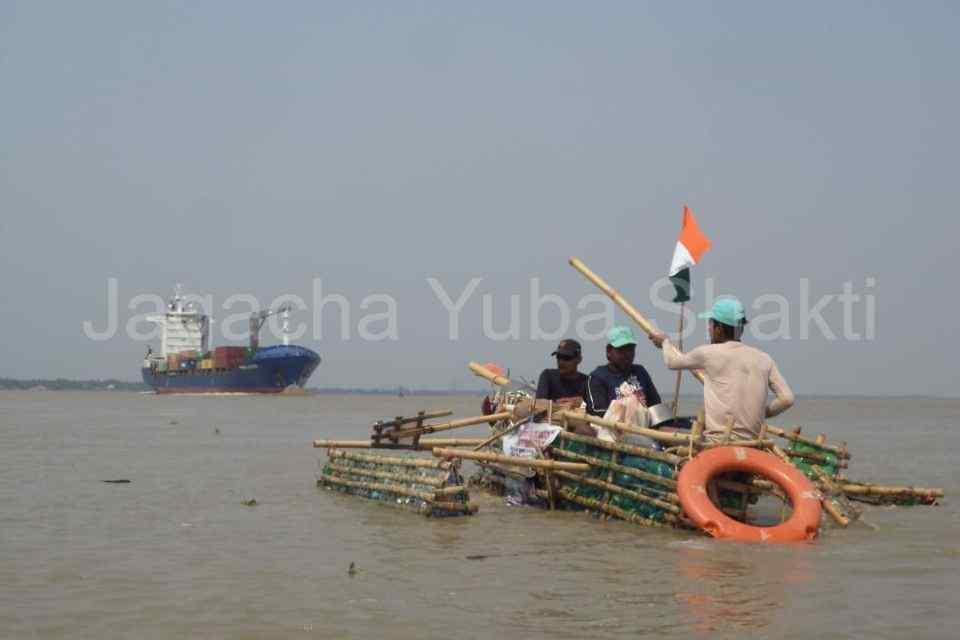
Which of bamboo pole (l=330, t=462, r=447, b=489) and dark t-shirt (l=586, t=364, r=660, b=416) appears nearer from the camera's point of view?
bamboo pole (l=330, t=462, r=447, b=489)

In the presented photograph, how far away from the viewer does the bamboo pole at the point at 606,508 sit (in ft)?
31.9

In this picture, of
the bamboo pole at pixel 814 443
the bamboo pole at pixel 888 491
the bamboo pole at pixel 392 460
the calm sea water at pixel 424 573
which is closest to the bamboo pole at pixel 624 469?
the calm sea water at pixel 424 573

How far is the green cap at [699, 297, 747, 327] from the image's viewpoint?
30.5 feet

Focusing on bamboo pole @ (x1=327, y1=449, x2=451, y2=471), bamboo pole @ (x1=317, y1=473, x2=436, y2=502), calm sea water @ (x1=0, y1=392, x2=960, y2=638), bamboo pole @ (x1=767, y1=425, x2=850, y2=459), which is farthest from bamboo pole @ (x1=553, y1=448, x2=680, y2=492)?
bamboo pole @ (x1=767, y1=425, x2=850, y2=459)

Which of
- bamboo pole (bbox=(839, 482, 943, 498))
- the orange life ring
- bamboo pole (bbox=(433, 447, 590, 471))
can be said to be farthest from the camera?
bamboo pole (bbox=(839, 482, 943, 498))

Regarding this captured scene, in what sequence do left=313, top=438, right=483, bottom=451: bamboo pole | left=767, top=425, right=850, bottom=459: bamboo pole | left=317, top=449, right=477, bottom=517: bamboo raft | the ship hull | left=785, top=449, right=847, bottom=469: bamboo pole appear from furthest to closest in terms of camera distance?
the ship hull, left=313, top=438, right=483, bottom=451: bamboo pole, left=767, top=425, right=850, bottom=459: bamboo pole, left=785, top=449, right=847, bottom=469: bamboo pole, left=317, top=449, right=477, bottom=517: bamboo raft

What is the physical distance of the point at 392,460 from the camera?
1185 centimetres

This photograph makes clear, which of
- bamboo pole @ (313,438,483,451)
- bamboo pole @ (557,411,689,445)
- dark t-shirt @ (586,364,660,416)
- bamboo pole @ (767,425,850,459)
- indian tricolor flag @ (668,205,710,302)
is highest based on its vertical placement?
indian tricolor flag @ (668,205,710,302)

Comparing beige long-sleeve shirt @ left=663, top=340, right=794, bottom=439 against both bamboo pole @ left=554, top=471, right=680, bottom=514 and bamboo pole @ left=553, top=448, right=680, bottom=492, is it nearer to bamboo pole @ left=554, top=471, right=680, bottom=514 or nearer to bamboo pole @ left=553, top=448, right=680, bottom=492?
bamboo pole @ left=553, top=448, right=680, bottom=492

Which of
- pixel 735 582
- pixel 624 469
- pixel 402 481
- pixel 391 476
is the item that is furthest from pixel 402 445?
pixel 735 582

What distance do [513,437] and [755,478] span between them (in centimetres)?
279

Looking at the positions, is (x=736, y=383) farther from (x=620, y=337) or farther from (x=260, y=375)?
(x=260, y=375)

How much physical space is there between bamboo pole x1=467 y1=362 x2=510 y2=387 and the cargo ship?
72227 mm

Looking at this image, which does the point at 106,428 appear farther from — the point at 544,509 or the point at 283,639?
the point at 283,639
